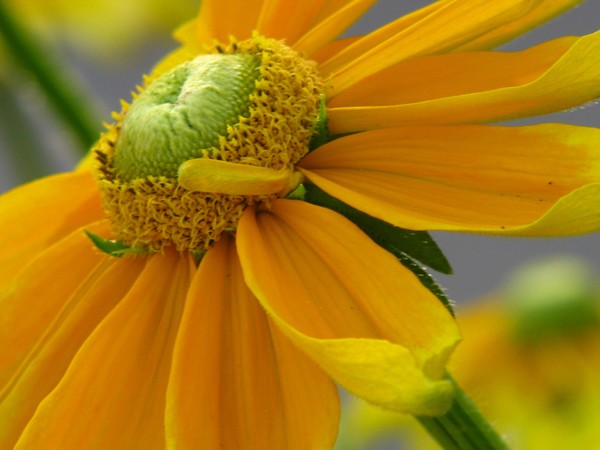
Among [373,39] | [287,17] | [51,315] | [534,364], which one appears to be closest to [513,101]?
[373,39]

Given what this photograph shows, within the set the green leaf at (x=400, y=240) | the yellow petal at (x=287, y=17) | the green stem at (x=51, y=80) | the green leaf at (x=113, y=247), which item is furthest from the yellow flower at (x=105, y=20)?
the green leaf at (x=400, y=240)

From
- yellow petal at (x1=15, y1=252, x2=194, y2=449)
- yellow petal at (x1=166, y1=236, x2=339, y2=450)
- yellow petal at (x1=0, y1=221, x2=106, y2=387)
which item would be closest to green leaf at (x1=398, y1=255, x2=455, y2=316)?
yellow petal at (x1=166, y1=236, x2=339, y2=450)

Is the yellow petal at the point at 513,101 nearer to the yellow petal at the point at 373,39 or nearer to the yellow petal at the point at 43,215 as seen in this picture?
the yellow petal at the point at 373,39

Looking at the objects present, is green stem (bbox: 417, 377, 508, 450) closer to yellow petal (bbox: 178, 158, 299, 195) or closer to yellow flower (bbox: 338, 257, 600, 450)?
yellow petal (bbox: 178, 158, 299, 195)

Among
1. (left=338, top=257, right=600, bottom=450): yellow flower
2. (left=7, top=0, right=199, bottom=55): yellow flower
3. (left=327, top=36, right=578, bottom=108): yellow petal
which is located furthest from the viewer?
(left=7, top=0, right=199, bottom=55): yellow flower

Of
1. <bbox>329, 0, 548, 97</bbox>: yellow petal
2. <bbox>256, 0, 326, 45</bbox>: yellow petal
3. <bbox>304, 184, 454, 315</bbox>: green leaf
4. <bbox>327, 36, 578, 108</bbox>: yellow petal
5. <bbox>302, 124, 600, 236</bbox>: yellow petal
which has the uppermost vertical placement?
<bbox>256, 0, 326, 45</bbox>: yellow petal

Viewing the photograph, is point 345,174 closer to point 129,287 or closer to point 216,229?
point 216,229
